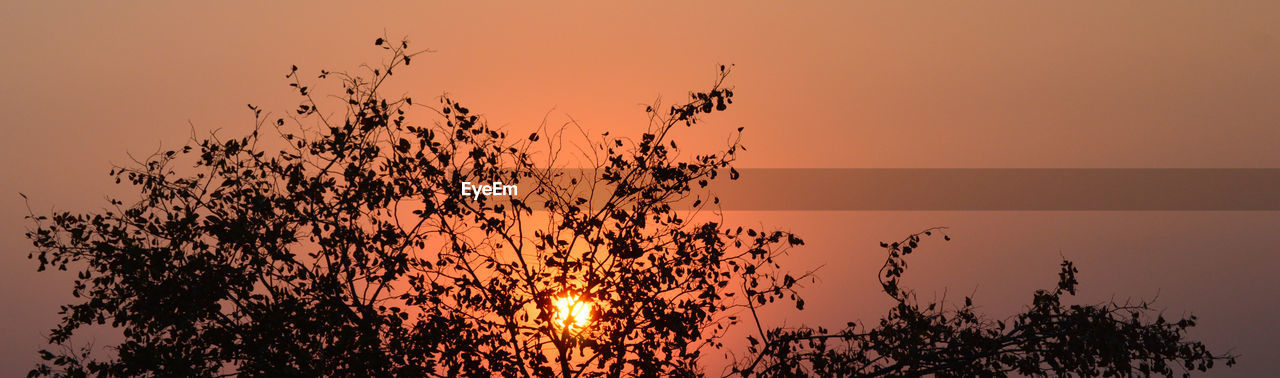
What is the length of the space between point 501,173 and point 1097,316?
718cm

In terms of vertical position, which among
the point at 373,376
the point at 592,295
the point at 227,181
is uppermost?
the point at 227,181

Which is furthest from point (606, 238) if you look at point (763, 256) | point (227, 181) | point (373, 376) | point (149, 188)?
point (149, 188)

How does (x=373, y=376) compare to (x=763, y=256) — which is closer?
(x=373, y=376)

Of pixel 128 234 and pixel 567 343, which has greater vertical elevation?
pixel 128 234

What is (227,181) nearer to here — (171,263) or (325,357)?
(171,263)

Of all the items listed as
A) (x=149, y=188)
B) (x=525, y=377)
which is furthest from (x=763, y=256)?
(x=149, y=188)

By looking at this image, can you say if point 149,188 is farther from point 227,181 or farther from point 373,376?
point 373,376

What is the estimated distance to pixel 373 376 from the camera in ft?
50.1

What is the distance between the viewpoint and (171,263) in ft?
51.0

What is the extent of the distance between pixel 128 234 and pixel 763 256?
7525 millimetres

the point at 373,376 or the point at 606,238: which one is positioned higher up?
the point at 606,238

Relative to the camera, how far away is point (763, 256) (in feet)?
53.3

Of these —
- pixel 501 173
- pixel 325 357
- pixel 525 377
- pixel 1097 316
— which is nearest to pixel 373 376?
pixel 325 357

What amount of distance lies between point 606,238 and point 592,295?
71cm
